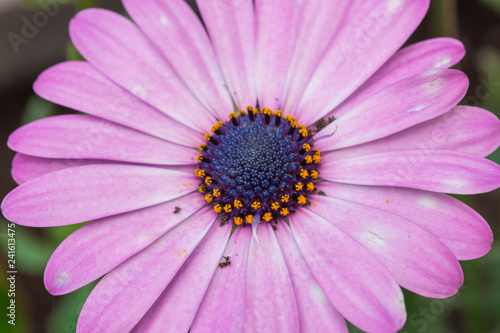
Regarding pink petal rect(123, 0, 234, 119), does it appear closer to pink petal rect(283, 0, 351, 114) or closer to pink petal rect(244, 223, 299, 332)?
pink petal rect(283, 0, 351, 114)

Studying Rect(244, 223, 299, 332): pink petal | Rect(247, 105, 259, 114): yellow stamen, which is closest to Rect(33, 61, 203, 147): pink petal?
Rect(247, 105, 259, 114): yellow stamen

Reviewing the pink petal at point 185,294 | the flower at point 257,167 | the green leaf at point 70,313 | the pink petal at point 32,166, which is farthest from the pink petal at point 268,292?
the green leaf at point 70,313

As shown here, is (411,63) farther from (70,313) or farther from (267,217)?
(70,313)

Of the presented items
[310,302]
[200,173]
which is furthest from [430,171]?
[200,173]

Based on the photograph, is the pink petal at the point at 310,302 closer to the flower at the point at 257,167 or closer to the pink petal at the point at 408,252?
the flower at the point at 257,167

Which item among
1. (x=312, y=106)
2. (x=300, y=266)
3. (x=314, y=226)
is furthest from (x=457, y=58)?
(x=300, y=266)

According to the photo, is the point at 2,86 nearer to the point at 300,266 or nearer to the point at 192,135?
the point at 192,135
